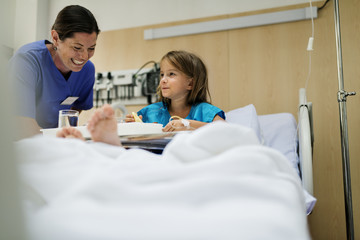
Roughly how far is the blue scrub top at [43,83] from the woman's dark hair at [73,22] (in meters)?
0.16

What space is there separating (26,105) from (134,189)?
1.21 m

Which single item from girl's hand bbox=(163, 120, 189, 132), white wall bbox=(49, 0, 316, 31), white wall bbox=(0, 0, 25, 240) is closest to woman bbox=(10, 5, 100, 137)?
girl's hand bbox=(163, 120, 189, 132)

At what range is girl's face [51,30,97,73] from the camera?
1.57 m

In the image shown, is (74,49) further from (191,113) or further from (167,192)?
(167,192)

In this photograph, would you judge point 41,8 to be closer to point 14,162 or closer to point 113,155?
point 113,155

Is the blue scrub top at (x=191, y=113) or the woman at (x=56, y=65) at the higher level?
the woman at (x=56, y=65)

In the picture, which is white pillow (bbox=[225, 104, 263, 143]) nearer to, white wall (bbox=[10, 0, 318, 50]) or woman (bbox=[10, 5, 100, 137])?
woman (bbox=[10, 5, 100, 137])

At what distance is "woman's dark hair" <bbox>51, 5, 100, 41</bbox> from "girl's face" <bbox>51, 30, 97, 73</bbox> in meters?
0.03

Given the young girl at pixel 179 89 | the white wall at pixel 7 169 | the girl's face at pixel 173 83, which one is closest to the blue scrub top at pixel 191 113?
the young girl at pixel 179 89

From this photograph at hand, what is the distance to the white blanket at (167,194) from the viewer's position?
38 centimetres

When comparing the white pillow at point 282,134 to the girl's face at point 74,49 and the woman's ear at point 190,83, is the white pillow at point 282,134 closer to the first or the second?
the woman's ear at point 190,83

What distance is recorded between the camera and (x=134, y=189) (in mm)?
443

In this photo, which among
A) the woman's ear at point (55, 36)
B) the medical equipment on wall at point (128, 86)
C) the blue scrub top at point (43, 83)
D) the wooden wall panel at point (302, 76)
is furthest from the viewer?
the medical equipment on wall at point (128, 86)

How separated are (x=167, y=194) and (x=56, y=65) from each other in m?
1.46
